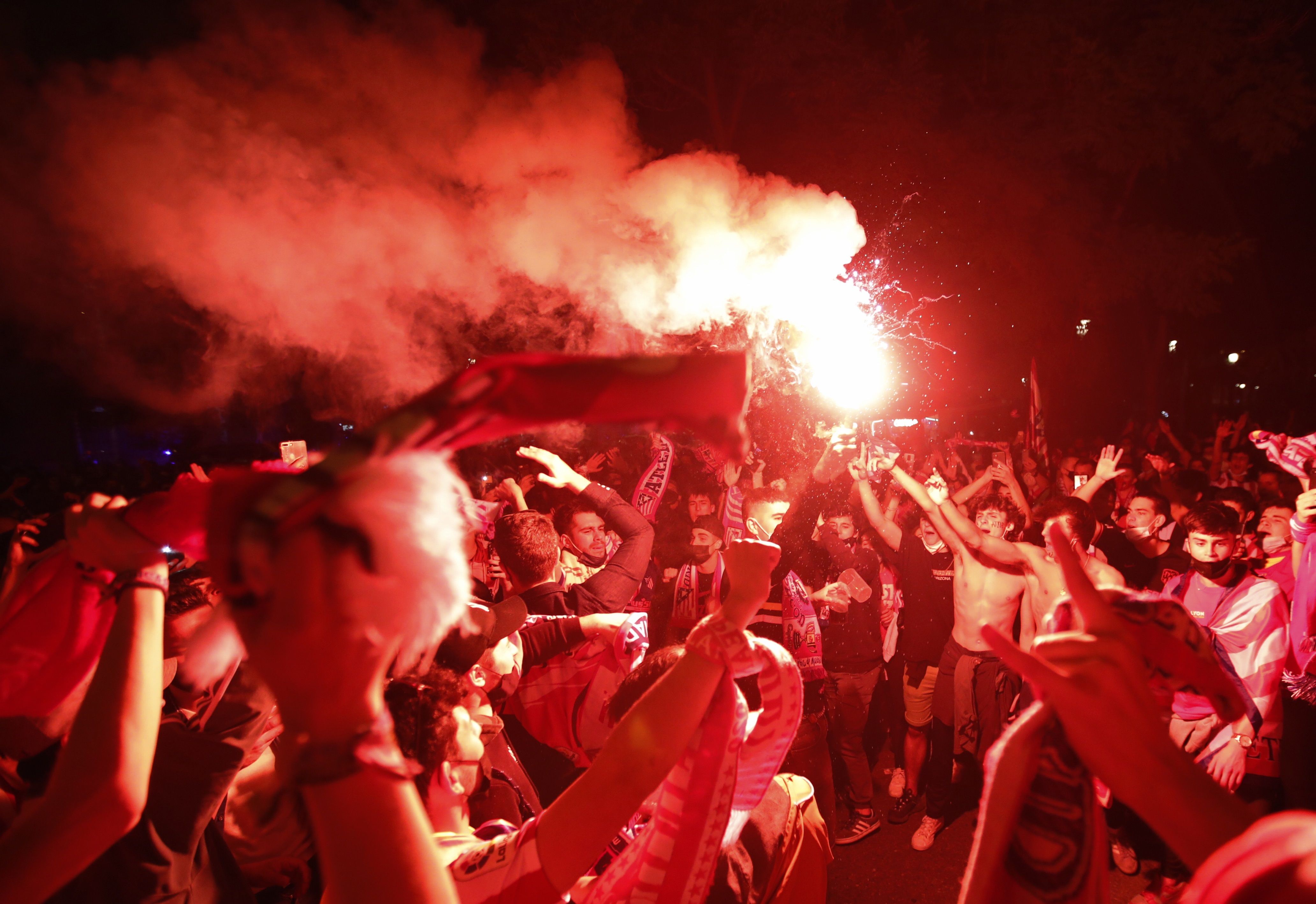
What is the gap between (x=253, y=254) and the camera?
524 centimetres

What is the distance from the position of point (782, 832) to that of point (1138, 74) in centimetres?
1661

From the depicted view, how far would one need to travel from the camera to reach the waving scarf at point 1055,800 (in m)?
1.29

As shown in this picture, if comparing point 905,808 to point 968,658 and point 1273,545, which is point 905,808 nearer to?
point 968,658

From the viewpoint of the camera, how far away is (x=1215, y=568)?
4508 millimetres

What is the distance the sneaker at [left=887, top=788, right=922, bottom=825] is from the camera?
17.6 ft

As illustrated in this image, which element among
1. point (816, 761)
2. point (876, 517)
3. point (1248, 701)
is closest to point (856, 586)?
point (876, 517)

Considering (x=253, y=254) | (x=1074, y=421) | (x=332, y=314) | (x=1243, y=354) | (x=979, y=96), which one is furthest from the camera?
(x=1243, y=354)

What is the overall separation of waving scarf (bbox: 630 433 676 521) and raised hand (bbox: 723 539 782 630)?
172 inches

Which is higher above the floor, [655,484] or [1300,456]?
[655,484]

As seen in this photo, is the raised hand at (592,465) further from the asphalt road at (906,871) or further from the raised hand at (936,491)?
the asphalt road at (906,871)

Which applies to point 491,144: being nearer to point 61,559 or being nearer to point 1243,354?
point 61,559

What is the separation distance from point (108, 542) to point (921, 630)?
17.9ft

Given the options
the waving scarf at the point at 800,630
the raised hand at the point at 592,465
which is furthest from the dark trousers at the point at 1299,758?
the raised hand at the point at 592,465

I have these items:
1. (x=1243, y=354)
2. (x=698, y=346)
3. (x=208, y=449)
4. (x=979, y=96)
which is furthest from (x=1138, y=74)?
(x=1243, y=354)
